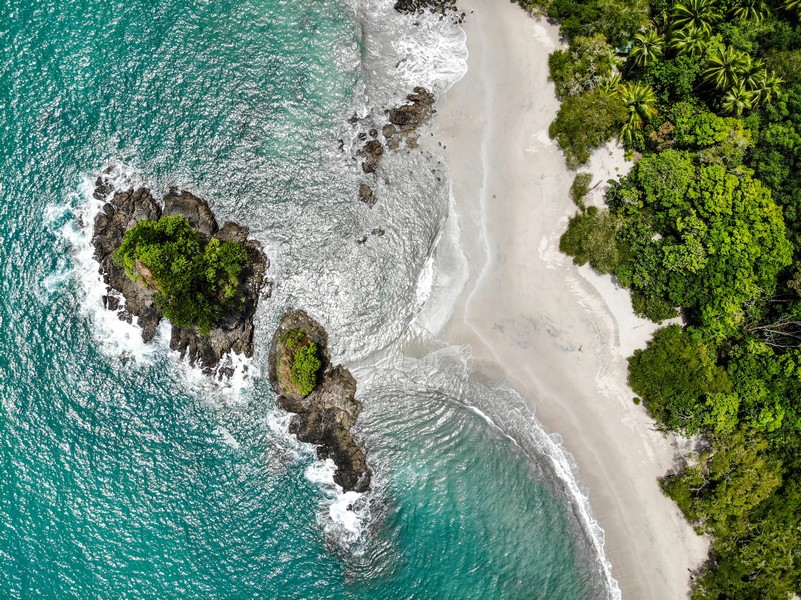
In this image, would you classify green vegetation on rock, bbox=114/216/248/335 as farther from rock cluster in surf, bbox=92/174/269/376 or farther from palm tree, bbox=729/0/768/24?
palm tree, bbox=729/0/768/24

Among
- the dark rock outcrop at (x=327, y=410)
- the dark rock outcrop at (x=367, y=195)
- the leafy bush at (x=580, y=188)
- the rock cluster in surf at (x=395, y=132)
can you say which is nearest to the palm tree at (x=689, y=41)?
the leafy bush at (x=580, y=188)

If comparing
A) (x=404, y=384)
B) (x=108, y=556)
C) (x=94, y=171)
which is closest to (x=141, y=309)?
(x=94, y=171)

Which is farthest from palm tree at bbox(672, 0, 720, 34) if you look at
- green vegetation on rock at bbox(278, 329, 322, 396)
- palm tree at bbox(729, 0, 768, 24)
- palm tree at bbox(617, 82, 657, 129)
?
green vegetation on rock at bbox(278, 329, 322, 396)

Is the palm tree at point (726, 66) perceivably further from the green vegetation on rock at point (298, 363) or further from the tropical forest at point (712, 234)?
the green vegetation on rock at point (298, 363)

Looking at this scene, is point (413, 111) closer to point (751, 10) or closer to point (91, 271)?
point (751, 10)

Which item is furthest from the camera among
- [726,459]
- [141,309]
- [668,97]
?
[141,309]

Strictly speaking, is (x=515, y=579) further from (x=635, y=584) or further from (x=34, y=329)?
(x=34, y=329)

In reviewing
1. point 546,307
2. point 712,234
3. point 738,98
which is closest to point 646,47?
point 738,98
